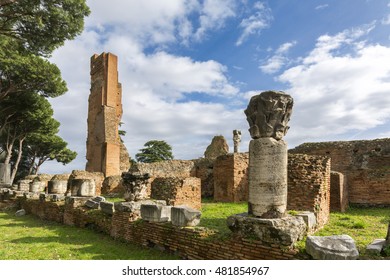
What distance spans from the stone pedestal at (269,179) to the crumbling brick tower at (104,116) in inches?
860

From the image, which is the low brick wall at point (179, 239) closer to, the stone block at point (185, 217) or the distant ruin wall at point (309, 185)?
the stone block at point (185, 217)

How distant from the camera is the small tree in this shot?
44.1 meters

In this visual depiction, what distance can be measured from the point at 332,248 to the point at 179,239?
2.84 m

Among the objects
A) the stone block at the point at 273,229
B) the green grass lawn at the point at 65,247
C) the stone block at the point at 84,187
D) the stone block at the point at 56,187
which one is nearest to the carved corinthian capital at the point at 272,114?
the stone block at the point at 273,229

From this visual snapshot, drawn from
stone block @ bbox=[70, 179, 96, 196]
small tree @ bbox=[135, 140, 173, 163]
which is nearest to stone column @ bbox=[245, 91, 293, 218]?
stone block @ bbox=[70, 179, 96, 196]

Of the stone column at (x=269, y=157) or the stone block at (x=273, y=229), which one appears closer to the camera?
the stone block at (x=273, y=229)

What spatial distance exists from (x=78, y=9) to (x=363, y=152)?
17.2m

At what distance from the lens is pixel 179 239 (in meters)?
5.43

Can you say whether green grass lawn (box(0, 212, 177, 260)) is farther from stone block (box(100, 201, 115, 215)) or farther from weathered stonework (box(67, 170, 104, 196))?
weathered stonework (box(67, 170, 104, 196))

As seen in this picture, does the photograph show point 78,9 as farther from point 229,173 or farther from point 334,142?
point 334,142

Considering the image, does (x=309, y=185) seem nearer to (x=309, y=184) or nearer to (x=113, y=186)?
(x=309, y=184)

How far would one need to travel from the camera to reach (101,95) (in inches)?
1091

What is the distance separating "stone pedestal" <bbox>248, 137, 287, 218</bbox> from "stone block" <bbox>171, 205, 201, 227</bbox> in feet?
4.21

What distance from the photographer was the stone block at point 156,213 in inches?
241
